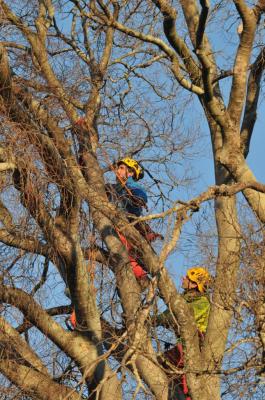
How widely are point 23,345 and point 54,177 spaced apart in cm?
152

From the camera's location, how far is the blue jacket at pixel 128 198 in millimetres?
9578

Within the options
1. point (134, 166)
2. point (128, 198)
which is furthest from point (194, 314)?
point (134, 166)

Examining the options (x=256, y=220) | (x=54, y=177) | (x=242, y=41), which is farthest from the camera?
(x=242, y=41)

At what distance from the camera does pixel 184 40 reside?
10.9m

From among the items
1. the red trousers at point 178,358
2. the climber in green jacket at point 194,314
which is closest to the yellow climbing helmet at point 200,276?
the climber in green jacket at point 194,314

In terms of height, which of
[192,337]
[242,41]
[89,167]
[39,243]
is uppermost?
[242,41]

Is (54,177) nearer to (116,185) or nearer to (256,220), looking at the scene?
(116,185)

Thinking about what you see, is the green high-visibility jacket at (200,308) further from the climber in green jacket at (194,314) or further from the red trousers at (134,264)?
the red trousers at (134,264)

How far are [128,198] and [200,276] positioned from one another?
932mm

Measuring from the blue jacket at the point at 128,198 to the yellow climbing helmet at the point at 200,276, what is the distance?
27.7 inches

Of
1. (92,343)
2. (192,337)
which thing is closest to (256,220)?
(192,337)

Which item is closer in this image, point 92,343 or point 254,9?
point 92,343

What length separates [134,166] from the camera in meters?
10.5

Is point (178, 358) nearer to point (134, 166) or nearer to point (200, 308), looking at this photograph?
point (200, 308)
